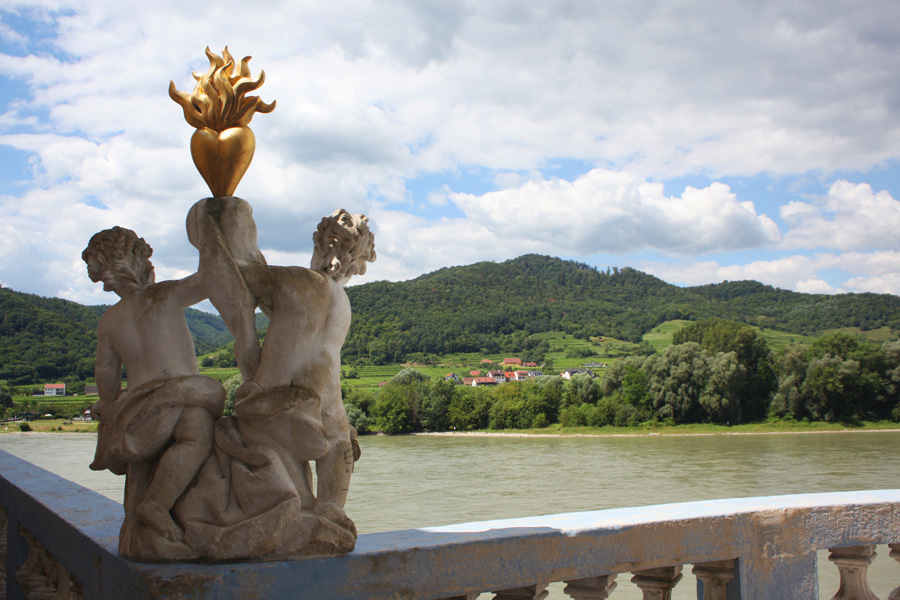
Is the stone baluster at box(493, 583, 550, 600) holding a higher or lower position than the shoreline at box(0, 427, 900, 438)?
higher

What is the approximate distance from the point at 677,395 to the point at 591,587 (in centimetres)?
5365

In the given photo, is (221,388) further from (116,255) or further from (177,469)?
(116,255)

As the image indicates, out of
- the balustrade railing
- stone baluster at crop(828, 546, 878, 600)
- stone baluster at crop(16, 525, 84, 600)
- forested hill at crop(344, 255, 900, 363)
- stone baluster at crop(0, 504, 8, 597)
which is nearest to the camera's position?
the balustrade railing

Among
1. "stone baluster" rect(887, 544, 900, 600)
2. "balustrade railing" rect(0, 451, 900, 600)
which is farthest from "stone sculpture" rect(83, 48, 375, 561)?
"stone baluster" rect(887, 544, 900, 600)

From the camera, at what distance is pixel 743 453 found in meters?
37.9

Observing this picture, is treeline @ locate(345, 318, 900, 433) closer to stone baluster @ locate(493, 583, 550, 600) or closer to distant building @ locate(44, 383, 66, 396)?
distant building @ locate(44, 383, 66, 396)

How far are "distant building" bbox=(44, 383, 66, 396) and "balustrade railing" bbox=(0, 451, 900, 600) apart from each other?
139 feet

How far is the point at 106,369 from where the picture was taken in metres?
2.89

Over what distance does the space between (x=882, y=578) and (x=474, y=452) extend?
3516 cm

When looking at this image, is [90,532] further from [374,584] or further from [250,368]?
[374,584]

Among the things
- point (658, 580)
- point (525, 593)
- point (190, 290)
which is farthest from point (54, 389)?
point (658, 580)

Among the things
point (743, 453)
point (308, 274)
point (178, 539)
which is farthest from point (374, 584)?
point (743, 453)

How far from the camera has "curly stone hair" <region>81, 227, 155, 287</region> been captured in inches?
114

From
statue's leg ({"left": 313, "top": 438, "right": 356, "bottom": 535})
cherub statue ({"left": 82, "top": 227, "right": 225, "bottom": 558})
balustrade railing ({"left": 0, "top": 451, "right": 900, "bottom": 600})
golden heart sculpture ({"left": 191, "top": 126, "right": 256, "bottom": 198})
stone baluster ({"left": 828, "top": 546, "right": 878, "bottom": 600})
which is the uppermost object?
golden heart sculpture ({"left": 191, "top": 126, "right": 256, "bottom": 198})
